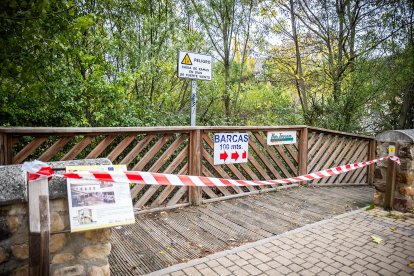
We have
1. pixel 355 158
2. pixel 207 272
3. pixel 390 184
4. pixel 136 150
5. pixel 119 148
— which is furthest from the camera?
pixel 355 158

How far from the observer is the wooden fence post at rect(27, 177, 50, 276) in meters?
1.83

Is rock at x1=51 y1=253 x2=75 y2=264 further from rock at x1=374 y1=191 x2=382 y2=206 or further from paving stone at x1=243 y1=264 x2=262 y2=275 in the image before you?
rock at x1=374 y1=191 x2=382 y2=206

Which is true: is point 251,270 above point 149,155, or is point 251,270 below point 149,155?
below

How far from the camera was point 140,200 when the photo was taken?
418 centimetres

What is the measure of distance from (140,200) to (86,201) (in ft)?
7.10

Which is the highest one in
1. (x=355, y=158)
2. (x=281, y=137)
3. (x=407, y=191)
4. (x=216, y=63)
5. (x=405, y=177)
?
(x=216, y=63)

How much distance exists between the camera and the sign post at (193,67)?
14.4 ft

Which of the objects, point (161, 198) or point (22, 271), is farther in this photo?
point (161, 198)

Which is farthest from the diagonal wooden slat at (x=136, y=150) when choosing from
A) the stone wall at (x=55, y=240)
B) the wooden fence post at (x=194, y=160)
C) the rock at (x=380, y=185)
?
the rock at (x=380, y=185)

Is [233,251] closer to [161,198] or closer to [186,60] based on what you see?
[161,198]

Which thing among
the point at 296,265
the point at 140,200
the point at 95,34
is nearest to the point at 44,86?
the point at 95,34

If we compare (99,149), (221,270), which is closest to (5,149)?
(99,149)

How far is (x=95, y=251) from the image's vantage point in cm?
217

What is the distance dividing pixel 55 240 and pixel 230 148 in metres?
3.30
